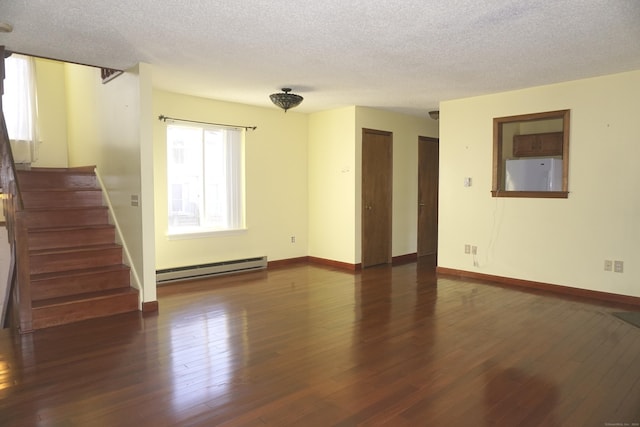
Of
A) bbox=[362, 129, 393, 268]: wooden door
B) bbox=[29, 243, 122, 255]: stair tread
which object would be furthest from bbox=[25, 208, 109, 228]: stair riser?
bbox=[362, 129, 393, 268]: wooden door

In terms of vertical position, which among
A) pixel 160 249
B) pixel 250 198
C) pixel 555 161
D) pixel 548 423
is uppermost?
pixel 555 161

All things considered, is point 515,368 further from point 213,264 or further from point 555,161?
point 213,264

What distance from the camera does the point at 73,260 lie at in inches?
172

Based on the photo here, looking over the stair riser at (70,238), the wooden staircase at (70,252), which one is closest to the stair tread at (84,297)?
the wooden staircase at (70,252)

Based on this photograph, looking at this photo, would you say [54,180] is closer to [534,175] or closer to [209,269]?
[209,269]

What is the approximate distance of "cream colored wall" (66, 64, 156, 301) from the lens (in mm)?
4246

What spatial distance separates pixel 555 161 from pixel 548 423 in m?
3.82

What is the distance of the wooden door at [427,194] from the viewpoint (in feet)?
25.0

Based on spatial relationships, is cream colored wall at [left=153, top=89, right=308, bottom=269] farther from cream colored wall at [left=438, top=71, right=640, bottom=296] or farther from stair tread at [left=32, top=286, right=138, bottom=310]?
cream colored wall at [left=438, top=71, right=640, bottom=296]

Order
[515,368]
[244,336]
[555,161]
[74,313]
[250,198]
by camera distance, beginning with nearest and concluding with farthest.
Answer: [515,368] → [244,336] → [74,313] → [555,161] → [250,198]

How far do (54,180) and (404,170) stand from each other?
17.2 feet

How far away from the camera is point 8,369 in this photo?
290 cm

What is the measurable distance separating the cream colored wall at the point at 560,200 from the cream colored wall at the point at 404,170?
105 cm

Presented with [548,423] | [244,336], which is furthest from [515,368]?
[244,336]
